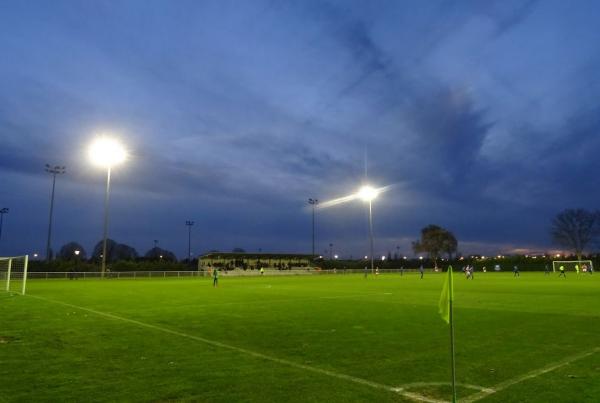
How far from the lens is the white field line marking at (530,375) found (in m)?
6.60

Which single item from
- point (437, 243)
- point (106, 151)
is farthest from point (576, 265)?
point (106, 151)

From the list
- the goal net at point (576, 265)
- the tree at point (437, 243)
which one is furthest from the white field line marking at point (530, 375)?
the tree at point (437, 243)

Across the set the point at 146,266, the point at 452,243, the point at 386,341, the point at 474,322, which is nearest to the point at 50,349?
the point at 386,341

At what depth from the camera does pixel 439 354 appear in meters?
9.39

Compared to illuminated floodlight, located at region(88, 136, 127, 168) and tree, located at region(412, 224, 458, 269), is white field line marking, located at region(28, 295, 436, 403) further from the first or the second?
tree, located at region(412, 224, 458, 269)

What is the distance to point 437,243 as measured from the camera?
5162 inches

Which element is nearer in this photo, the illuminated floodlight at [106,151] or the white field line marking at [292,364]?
the white field line marking at [292,364]

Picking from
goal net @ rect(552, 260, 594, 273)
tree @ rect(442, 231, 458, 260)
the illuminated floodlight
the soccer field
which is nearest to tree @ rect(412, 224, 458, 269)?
tree @ rect(442, 231, 458, 260)

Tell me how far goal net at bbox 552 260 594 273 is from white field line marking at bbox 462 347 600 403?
7311cm

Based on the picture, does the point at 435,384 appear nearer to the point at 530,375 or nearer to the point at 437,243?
the point at 530,375

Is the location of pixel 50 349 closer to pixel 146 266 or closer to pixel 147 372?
pixel 147 372

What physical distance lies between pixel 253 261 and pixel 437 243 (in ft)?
188

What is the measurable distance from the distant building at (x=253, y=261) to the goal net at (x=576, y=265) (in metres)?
48.6

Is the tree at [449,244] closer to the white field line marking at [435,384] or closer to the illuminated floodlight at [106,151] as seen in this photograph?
the illuminated floodlight at [106,151]
